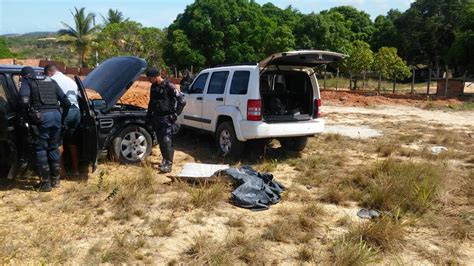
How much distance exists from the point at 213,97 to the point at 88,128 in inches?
117

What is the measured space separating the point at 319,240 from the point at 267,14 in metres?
41.5

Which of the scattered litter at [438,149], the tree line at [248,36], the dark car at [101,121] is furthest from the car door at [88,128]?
the tree line at [248,36]

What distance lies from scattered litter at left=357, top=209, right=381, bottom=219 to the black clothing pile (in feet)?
3.47

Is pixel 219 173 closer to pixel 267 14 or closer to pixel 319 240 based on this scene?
pixel 319 240

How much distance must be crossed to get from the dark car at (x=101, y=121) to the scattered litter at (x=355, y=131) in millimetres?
5803

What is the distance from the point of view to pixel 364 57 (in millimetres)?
27234

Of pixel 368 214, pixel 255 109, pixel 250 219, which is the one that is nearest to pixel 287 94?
pixel 255 109

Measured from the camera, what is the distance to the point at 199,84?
930 centimetres

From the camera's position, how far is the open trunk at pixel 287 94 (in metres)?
8.18

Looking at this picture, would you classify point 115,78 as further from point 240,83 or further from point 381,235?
point 381,235

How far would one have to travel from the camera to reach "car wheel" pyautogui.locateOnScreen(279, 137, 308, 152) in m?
8.85

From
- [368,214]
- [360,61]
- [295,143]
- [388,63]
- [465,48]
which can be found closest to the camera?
[368,214]

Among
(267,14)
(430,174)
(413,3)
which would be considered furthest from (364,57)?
(430,174)

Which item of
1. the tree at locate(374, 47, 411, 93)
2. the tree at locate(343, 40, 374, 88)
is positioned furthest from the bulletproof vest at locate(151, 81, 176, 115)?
the tree at locate(374, 47, 411, 93)
